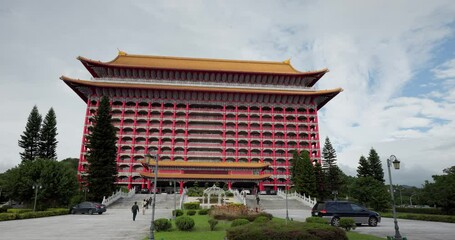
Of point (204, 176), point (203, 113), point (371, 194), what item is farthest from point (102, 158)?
point (371, 194)

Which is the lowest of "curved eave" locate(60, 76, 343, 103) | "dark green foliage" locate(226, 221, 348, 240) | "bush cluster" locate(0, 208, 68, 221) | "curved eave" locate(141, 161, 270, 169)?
"bush cluster" locate(0, 208, 68, 221)

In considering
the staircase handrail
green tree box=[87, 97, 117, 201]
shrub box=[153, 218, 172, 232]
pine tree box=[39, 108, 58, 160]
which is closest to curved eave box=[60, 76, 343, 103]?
pine tree box=[39, 108, 58, 160]

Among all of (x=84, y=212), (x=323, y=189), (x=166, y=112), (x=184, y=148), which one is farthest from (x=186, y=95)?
(x=84, y=212)

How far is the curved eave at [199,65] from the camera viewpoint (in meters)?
73.5

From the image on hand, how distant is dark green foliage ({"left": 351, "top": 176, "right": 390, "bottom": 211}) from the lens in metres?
38.9

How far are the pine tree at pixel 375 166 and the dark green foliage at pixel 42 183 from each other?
55704 millimetres

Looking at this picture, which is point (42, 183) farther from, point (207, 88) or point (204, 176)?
point (207, 88)

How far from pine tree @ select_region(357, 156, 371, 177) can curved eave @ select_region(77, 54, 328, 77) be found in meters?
23.4

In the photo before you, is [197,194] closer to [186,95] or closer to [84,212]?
[84,212]

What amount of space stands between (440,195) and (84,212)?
37.0m

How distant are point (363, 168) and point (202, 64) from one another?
149 feet

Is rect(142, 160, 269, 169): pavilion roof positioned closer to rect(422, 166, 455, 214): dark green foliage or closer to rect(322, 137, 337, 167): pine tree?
rect(322, 137, 337, 167): pine tree

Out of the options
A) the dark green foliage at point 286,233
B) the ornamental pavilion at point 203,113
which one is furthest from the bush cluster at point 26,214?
the ornamental pavilion at point 203,113

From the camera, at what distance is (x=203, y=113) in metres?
72.2
